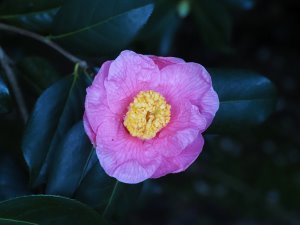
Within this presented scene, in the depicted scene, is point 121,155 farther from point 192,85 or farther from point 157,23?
point 157,23

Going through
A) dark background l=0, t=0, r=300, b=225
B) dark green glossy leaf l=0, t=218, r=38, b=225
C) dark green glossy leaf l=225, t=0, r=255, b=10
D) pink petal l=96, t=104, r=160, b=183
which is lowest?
dark background l=0, t=0, r=300, b=225

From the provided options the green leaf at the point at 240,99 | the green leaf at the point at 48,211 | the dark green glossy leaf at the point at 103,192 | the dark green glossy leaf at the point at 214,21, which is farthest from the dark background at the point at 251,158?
the green leaf at the point at 48,211

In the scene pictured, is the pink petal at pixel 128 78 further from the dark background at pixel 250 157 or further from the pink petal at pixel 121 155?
the dark background at pixel 250 157

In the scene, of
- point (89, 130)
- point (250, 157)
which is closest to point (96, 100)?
point (89, 130)

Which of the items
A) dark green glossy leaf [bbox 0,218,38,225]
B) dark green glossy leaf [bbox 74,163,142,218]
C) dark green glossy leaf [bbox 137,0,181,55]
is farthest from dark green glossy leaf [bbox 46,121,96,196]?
dark green glossy leaf [bbox 137,0,181,55]

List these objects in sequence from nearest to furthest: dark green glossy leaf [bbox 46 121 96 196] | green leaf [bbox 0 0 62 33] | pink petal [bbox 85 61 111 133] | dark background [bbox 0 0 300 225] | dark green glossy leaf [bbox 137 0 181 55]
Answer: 1. pink petal [bbox 85 61 111 133]
2. dark green glossy leaf [bbox 46 121 96 196]
3. green leaf [bbox 0 0 62 33]
4. dark green glossy leaf [bbox 137 0 181 55]
5. dark background [bbox 0 0 300 225]

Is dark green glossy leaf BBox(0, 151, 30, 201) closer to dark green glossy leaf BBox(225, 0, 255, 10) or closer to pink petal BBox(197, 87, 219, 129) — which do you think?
pink petal BBox(197, 87, 219, 129)
